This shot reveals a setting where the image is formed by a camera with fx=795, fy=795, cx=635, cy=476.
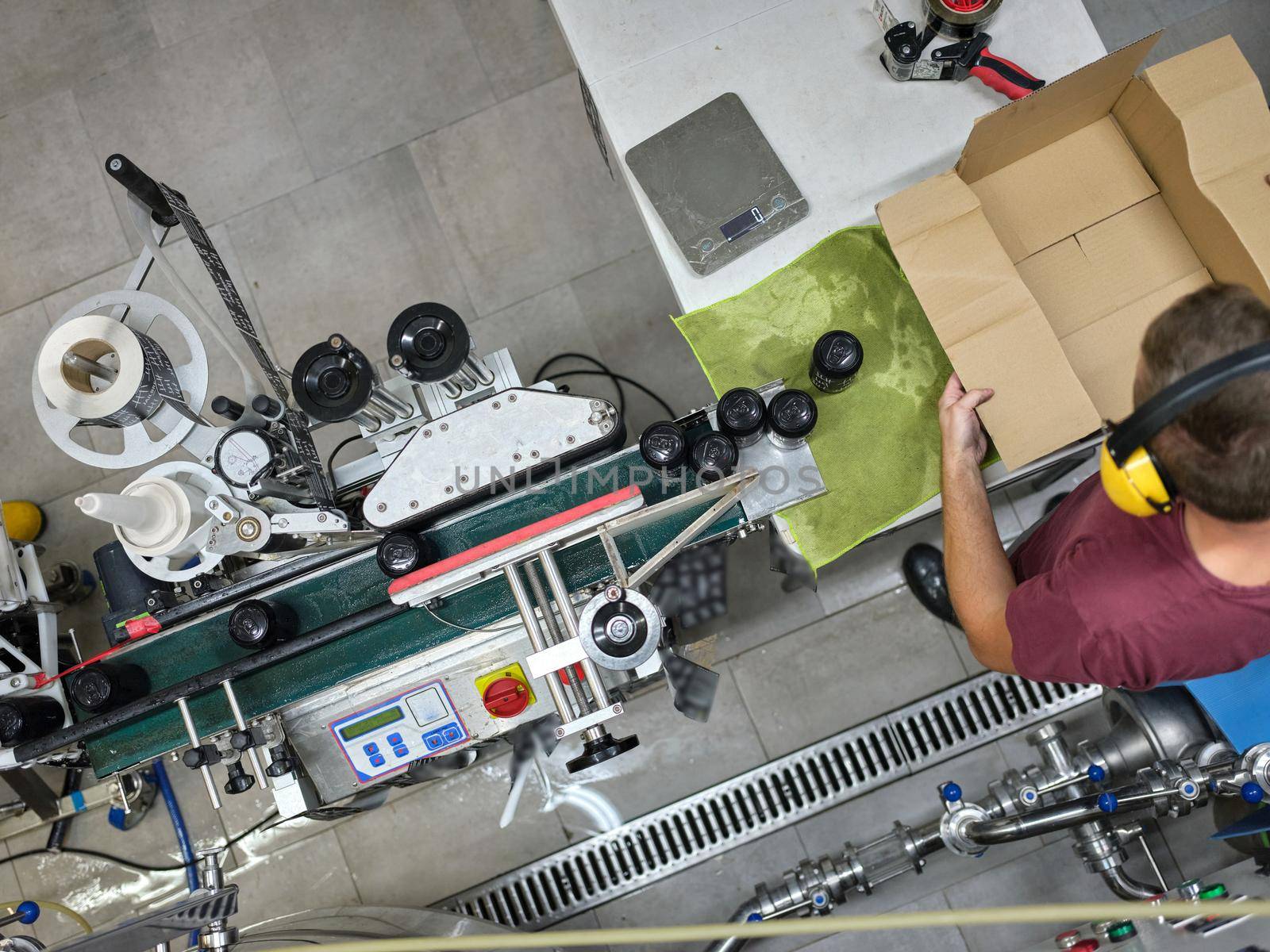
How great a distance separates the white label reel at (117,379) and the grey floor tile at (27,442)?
3.37 ft

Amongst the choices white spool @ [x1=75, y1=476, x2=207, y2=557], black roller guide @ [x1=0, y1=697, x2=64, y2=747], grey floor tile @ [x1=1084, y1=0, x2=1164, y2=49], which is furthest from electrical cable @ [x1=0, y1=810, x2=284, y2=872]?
grey floor tile @ [x1=1084, y1=0, x2=1164, y2=49]

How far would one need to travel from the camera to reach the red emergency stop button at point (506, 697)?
54.6 inches

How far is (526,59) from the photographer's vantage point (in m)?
2.35

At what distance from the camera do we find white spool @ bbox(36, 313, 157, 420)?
1293 mm

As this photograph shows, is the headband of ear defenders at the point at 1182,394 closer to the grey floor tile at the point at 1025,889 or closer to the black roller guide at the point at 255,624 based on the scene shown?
the black roller guide at the point at 255,624

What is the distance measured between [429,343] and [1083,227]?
3.92ft

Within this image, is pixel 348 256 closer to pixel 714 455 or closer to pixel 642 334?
pixel 642 334

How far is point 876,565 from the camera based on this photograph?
2.07 metres

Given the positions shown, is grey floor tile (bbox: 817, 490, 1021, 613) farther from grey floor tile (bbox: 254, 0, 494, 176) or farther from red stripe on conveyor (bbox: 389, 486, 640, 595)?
grey floor tile (bbox: 254, 0, 494, 176)

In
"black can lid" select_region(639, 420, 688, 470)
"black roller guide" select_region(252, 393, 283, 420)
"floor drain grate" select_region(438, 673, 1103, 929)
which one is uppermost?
"black roller guide" select_region(252, 393, 283, 420)

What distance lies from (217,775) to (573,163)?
193 centimetres

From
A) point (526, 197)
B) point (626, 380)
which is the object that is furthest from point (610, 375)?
point (526, 197)

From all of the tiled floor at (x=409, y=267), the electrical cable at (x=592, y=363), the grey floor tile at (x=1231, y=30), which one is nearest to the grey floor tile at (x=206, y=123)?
the tiled floor at (x=409, y=267)

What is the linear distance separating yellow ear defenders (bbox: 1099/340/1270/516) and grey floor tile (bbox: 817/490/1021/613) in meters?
1.07
